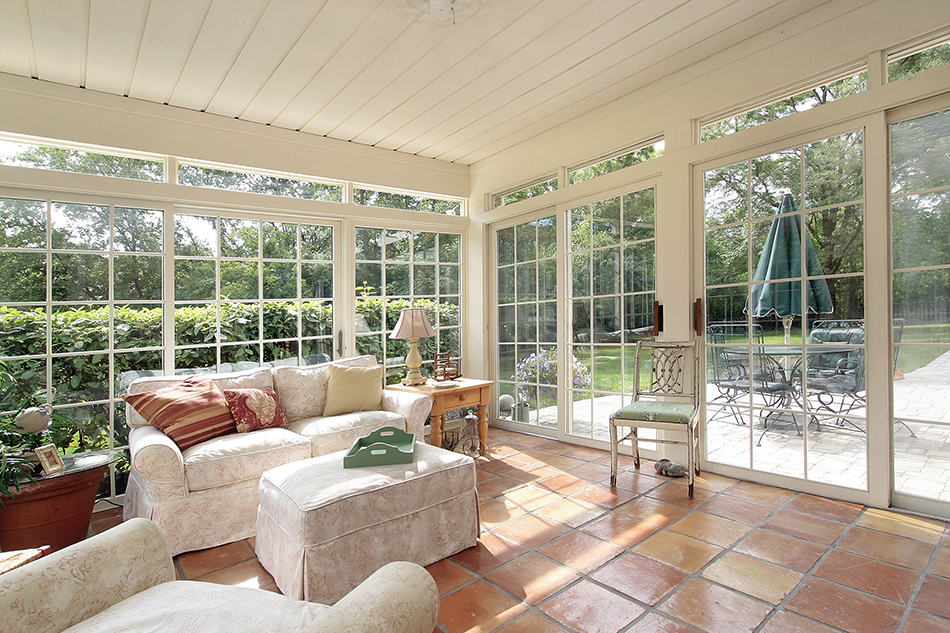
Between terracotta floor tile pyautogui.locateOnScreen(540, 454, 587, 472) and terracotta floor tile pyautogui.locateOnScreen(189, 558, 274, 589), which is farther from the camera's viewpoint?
terracotta floor tile pyautogui.locateOnScreen(540, 454, 587, 472)

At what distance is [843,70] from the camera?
2.73m

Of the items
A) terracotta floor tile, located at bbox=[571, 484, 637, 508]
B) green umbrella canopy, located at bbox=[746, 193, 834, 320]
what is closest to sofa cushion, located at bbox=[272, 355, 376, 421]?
terracotta floor tile, located at bbox=[571, 484, 637, 508]

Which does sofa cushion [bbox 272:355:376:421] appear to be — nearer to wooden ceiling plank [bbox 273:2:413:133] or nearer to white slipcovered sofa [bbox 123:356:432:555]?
white slipcovered sofa [bbox 123:356:432:555]

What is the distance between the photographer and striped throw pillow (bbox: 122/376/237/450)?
2.77 m

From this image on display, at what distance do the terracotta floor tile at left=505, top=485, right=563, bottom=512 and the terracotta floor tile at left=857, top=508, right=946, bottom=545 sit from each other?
159cm

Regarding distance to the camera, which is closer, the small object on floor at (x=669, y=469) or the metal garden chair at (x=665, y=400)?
the metal garden chair at (x=665, y=400)

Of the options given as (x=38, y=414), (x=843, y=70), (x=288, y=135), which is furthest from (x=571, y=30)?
(x=38, y=414)

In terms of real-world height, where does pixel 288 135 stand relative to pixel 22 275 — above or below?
above

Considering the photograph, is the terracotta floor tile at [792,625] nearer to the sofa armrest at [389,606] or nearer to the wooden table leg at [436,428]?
the sofa armrest at [389,606]

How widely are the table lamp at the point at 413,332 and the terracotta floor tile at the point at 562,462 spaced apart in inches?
47.2

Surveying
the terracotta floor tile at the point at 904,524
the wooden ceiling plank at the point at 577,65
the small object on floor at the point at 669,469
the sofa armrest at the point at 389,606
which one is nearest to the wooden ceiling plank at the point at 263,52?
the wooden ceiling plank at the point at 577,65

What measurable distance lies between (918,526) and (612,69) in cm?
308

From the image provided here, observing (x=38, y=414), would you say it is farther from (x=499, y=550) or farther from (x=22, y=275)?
(x=499, y=550)

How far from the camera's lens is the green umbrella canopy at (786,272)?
288 cm
